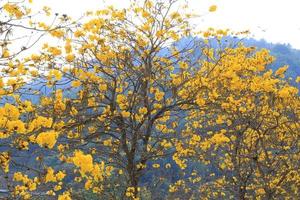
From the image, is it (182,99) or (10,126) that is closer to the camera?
(10,126)

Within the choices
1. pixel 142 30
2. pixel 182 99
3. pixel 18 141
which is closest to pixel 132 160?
pixel 182 99

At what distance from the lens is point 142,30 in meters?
9.05

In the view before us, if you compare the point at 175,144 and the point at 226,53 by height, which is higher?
the point at 226,53

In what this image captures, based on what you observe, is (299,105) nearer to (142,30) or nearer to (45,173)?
(142,30)

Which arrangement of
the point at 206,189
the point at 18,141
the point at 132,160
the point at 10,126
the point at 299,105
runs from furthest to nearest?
the point at 206,189 < the point at 299,105 < the point at 132,160 < the point at 18,141 < the point at 10,126

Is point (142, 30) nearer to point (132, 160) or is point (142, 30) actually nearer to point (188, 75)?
point (188, 75)

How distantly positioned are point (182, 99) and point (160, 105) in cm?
48

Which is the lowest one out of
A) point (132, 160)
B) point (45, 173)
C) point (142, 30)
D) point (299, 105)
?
point (45, 173)

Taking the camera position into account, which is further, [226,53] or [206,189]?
[206,189]

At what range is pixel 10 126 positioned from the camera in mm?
3795

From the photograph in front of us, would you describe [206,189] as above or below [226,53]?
below

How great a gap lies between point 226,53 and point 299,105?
236cm

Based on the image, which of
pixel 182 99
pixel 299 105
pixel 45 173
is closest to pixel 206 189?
pixel 299 105

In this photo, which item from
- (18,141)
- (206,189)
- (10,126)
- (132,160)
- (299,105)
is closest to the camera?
(10,126)
